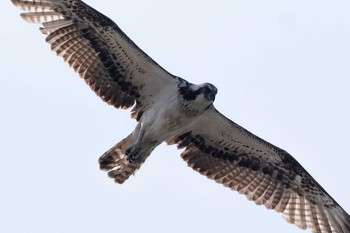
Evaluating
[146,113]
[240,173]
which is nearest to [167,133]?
[146,113]

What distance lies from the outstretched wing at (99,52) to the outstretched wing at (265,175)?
1290 millimetres

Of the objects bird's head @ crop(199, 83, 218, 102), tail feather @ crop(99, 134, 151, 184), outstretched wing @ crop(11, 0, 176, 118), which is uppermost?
bird's head @ crop(199, 83, 218, 102)

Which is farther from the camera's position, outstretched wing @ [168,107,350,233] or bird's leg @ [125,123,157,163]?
outstretched wing @ [168,107,350,233]

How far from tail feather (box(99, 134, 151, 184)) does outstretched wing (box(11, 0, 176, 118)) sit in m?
0.76

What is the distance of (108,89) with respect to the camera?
57.3 feet

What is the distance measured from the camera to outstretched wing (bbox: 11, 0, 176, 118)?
1700 cm

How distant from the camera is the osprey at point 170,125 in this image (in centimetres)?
1702

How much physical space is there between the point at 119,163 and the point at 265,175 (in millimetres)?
3004

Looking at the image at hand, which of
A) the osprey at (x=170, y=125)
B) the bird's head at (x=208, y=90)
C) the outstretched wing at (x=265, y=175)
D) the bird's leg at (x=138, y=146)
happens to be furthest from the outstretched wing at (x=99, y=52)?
the outstretched wing at (x=265, y=175)

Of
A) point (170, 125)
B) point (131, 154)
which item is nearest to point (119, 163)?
point (131, 154)

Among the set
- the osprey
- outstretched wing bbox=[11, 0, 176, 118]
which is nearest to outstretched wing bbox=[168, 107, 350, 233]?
the osprey

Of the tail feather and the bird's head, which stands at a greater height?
the bird's head

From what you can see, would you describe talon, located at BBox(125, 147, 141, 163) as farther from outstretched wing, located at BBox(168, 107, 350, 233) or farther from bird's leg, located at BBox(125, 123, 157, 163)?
outstretched wing, located at BBox(168, 107, 350, 233)

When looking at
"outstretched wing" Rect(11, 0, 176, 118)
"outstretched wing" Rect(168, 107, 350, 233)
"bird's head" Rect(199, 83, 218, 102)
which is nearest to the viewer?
"bird's head" Rect(199, 83, 218, 102)
